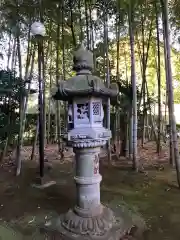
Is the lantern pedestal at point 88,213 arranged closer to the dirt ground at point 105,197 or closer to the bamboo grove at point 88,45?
the dirt ground at point 105,197

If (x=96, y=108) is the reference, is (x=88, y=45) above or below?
above

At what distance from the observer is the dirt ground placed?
262 cm

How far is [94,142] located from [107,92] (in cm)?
58

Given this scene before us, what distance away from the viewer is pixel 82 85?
243cm

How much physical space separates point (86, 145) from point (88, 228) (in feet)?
2.94

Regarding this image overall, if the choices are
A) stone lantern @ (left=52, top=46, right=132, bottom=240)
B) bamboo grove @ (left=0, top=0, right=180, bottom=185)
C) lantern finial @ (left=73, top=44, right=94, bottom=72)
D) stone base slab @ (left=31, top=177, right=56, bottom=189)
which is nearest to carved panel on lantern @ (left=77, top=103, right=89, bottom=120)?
stone lantern @ (left=52, top=46, right=132, bottom=240)

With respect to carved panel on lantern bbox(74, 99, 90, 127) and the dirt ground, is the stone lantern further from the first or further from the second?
the dirt ground

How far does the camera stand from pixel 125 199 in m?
3.33

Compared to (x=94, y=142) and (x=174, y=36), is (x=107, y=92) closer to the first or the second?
Result: (x=94, y=142)

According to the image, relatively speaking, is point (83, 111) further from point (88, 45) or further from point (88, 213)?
point (88, 45)

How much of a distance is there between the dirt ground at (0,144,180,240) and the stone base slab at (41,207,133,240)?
0.64 feet

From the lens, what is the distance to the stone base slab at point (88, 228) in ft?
7.86

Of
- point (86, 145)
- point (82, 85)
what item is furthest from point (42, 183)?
point (82, 85)

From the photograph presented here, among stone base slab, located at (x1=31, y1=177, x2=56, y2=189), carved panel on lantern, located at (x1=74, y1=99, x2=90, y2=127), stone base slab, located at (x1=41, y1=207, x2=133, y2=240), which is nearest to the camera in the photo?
stone base slab, located at (x1=41, y1=207, x2=133, y2=240)
